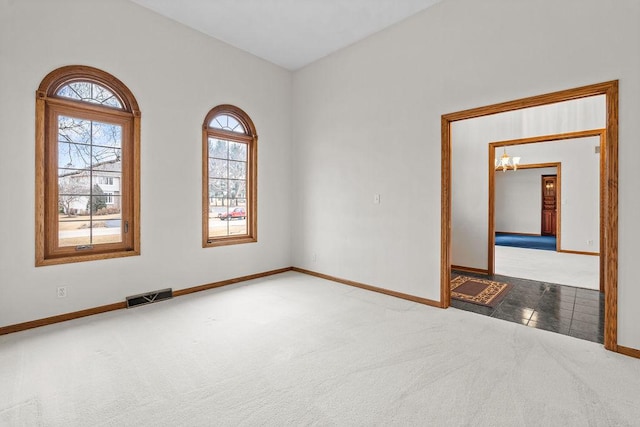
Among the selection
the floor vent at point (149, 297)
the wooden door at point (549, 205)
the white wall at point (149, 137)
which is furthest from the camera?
the wooden door at point (549, 205)

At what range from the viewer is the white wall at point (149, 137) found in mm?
2842

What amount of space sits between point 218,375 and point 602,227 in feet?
17.0

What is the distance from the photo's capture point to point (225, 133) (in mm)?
4461

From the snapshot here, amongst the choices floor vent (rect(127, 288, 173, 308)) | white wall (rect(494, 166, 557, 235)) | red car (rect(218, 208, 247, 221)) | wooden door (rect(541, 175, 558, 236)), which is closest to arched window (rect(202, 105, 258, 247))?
Answer: red car (rect(218, 208, 247, 221))

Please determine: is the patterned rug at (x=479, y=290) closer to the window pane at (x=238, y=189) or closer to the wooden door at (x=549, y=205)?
the window pane at (x=238, y=189)

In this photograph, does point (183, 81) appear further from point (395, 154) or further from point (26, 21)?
point (395, 154)

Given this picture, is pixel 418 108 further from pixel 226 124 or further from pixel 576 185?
pixel 576 185

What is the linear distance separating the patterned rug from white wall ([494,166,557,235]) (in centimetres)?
817

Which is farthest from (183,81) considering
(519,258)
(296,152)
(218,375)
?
(519,258)

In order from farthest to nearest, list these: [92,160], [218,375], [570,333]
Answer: [92,160] → [570,333] → [218,375]

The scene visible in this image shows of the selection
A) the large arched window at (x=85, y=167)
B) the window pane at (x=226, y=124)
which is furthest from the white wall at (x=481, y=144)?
the large arched window at (x=85, y=167)

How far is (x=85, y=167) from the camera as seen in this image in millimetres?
3316

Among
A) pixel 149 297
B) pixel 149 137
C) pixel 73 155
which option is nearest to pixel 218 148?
pixel 149 137

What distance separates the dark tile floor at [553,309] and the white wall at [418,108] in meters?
0.46
